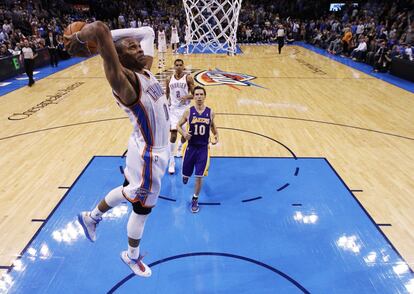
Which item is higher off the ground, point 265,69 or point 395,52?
point 395,52

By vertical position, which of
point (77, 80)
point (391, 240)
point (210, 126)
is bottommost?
point (77, 80)

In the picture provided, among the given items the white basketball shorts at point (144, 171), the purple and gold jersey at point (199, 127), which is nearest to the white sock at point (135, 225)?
the white basketball shorts at point (144, 171)

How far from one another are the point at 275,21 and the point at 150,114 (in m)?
26.5

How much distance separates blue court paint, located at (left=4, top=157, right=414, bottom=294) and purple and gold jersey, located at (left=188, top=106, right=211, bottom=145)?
836 mm

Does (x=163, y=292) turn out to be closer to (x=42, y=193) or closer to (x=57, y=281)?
(x=57, y=281)

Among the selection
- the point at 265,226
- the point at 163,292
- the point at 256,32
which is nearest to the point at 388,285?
the point at 265,226

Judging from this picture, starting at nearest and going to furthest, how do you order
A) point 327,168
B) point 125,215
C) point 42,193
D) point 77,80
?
point 125,215 → point 42,193 → point 327,168 → point 77,80

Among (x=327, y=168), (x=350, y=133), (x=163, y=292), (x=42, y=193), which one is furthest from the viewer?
(x=350, y=133)

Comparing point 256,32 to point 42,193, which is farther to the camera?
point 256,32

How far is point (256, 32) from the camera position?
25.3 m

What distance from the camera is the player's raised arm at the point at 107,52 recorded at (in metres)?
1.90

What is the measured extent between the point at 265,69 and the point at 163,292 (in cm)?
1276

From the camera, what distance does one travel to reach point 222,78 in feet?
41.8

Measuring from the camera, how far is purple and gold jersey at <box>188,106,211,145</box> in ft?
14.9
